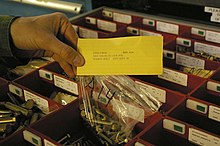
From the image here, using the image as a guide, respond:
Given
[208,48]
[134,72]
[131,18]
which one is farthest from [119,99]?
A: [131,18]

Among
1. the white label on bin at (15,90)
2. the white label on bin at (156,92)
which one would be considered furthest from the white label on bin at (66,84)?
the white label on bin at (156,92)

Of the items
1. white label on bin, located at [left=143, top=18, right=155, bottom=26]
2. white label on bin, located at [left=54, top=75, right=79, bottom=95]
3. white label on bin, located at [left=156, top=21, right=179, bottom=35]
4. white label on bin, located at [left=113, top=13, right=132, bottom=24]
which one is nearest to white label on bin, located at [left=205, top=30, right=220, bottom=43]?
white label on bin, located at [left=156, top=21, right=179, bottom=35]

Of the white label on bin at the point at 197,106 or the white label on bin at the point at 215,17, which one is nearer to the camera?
the white label on bin at the point at 197,106

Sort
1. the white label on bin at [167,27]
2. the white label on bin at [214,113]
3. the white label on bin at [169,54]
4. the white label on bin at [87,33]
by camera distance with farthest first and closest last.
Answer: the white label on bin at [87,33] < the white label on bin at [167,27] < the white label on bin at [169,54] < the white label on bin at [214,113]

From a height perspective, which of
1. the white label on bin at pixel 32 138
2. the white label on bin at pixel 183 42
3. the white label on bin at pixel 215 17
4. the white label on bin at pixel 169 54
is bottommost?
the white label on bin at pixel 32 138

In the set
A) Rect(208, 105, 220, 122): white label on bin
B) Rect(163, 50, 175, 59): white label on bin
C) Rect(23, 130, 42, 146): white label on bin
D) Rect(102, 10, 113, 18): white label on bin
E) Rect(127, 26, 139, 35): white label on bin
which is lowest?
Rect(23, 130, 42, 146): white label on bin

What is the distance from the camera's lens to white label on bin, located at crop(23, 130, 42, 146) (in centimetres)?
108

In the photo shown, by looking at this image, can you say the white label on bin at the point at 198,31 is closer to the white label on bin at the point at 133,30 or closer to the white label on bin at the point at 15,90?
the white label on bin at the point at 133,30

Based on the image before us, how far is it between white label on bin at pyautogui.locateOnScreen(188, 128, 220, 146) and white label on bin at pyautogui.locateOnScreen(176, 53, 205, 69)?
42cm

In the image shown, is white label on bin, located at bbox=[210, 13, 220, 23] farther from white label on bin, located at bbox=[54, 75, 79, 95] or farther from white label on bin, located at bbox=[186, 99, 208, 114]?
white label on bin, located at bbox=[54, 75, 79, 95]

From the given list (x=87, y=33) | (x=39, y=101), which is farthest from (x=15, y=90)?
(x=87, y=33)

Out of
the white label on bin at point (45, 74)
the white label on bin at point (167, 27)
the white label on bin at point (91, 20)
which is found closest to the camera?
the white label on bin at point (45, 74)

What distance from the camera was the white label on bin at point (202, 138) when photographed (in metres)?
1.03

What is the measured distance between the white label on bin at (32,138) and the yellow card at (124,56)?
243 mm
